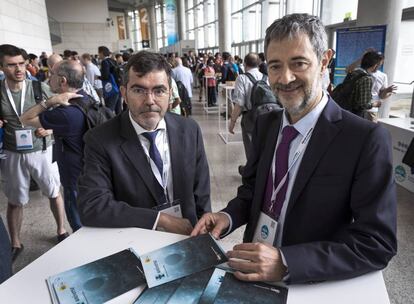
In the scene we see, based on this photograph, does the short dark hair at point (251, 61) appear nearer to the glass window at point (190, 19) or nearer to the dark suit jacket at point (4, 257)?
the dark suit jacket at point (4, 257)

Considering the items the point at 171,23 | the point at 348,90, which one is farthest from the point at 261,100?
the point at 171,23

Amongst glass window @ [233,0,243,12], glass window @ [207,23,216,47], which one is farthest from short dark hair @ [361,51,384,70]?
glass window @ [207,23,216,47]

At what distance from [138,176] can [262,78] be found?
117 inches

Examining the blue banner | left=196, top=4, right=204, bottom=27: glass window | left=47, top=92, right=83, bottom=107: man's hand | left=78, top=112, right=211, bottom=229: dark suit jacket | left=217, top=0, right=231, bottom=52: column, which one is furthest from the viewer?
the blue banner

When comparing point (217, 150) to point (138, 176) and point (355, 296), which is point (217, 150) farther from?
point (355, 296)

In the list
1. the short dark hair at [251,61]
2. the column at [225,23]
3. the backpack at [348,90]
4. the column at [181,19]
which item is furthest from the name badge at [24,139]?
the column at [181,19]

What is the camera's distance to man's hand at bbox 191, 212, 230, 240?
3.94 feet

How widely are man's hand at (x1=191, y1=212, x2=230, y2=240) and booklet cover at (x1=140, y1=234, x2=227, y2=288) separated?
0.14 m

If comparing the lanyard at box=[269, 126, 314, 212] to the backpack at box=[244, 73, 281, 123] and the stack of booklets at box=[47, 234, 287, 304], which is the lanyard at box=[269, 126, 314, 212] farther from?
the backpack at box=[244, 73, 281, 123]

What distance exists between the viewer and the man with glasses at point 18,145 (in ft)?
7.94

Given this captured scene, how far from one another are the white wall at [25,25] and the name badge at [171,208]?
28.5 feet

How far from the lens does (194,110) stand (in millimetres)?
9695

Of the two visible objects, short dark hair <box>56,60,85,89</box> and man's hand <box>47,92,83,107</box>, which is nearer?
man's hand <box>47,92,83,107</box>

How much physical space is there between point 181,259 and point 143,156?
0.63 m
